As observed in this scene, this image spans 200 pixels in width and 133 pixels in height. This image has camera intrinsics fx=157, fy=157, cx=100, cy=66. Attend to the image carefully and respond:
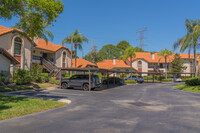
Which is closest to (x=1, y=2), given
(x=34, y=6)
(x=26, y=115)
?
(x=34, y=6)

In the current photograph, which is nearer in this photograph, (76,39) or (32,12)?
(32,12)

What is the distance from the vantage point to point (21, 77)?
19875mm

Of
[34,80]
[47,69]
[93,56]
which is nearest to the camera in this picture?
[34,80]

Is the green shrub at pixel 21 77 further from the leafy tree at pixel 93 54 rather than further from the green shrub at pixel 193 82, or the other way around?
the leafy tree at pixel 93 54

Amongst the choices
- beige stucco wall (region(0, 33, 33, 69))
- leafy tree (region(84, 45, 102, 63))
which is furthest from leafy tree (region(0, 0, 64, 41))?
leafy tree (region(84, 45, 102, 63))

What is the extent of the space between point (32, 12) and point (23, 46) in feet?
45.8

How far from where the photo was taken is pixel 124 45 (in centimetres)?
8231

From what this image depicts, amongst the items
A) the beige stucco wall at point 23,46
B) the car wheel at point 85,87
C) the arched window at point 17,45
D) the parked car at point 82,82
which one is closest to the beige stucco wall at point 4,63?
the beige stucco wall at point 23,46

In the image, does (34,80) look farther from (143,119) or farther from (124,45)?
(124,45)

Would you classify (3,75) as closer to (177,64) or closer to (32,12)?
(32,12)

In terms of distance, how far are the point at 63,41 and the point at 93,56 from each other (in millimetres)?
25272

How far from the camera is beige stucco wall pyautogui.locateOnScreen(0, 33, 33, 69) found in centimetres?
2103

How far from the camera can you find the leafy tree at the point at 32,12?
1020 centimetres

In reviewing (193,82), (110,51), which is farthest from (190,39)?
(110,51)
